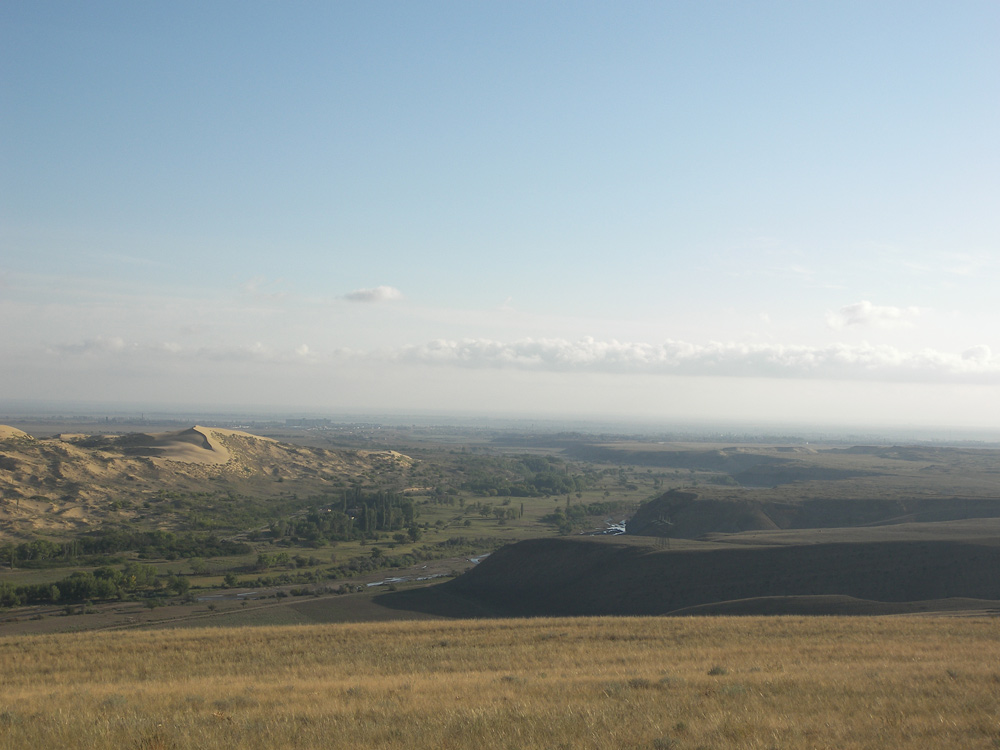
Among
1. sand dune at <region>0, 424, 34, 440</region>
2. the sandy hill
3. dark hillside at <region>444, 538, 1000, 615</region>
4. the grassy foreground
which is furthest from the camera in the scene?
sand dune at <region>0, 424, 34, 440</region>

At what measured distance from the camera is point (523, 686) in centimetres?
1609

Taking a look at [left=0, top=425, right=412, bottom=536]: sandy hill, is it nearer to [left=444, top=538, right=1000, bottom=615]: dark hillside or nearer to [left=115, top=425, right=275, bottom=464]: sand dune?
[left=115, top=425, right=275, bottom=464]: sand dune

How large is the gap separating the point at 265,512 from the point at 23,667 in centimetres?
8448

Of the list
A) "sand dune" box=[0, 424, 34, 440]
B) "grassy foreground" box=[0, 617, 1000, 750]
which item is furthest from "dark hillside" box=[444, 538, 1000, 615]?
"sand dune" box=[0, 424, 34, 440]

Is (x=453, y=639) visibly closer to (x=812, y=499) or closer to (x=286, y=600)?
(x=286, y=600)

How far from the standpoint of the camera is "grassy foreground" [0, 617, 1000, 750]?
1047 centimetres

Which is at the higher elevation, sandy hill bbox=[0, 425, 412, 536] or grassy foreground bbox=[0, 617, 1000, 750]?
grassy foreground bbox=[0, 617, 1000, 750]

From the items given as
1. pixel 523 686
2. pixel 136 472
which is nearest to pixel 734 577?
pixel 523 686

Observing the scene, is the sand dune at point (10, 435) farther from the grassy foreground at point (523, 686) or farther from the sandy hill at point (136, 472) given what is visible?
the grassy foreground at point (523, 686)

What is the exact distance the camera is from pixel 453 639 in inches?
1089

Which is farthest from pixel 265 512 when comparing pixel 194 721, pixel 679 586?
pixel 194 721

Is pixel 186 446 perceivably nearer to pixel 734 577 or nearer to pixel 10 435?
pixel 10 435

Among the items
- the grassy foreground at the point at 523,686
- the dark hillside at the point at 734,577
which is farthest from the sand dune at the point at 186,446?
the grassy foreground at the point at 523,686

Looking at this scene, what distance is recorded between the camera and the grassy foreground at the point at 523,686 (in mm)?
10469
